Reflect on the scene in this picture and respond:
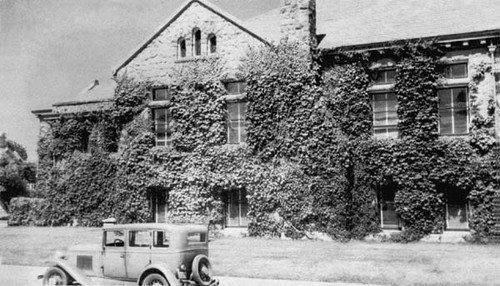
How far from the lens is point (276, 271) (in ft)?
45.0

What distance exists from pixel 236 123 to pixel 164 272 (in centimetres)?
1309

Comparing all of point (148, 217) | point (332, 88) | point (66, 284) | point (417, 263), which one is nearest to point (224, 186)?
point (148, 217)

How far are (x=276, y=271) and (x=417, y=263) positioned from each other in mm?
4049

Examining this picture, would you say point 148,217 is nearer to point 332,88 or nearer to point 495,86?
point 332,88

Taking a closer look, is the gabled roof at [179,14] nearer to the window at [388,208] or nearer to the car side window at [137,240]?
the window at [388,208]

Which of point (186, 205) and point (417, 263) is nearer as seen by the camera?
point (417, 263)

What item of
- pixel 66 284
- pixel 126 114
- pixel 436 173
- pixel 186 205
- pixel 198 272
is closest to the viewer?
pixel 198 272

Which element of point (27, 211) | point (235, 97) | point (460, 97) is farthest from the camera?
point (27, 211)

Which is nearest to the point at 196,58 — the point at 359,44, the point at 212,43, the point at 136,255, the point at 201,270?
the point at 212,43

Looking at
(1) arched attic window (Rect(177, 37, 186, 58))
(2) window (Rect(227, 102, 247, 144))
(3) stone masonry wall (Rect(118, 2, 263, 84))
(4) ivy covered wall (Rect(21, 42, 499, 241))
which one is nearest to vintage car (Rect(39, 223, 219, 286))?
(4) ivy covered wall (Rect(21, 42, 499, 241))

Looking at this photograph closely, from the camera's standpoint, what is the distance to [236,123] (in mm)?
22750

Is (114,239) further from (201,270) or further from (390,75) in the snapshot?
(390,75)

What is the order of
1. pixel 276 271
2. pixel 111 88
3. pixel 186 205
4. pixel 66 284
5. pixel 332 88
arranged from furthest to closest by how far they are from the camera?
1. pixel 111 88
2. pixel 186 205
3. pixel 332 88
4. pixel 276 271
5. pixel 66 284

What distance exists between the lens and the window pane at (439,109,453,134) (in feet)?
65.4
